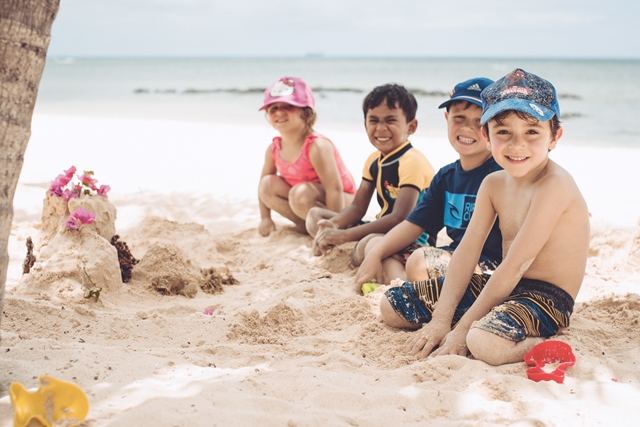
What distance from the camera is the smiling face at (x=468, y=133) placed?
12.4 feet

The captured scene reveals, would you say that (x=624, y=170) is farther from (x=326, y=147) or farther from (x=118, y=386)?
(x=118, y=386)

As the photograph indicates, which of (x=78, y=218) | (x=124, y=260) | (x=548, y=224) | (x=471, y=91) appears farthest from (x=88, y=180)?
(x=548, y=224)

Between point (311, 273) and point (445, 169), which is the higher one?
point (445, 169)

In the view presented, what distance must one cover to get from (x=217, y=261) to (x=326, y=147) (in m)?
1.43

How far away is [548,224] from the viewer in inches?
112

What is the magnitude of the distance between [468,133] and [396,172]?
0.94 meters

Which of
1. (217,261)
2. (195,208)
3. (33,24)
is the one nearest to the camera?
(33,24)

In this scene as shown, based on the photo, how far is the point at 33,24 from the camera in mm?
2076

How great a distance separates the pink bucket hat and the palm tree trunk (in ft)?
10.7

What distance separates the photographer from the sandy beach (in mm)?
2266

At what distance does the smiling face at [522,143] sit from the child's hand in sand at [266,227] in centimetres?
313

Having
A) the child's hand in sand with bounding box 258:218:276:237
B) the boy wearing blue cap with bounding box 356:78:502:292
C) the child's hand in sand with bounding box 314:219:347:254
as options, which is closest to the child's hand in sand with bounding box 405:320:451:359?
the boy wearing blue cap with bounding box 356:78:502:292

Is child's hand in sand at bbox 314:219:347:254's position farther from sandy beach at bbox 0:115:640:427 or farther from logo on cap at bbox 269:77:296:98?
logo on cap at bbox 269:77:296:98

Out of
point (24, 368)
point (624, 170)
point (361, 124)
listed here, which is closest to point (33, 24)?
point (24, 368)
